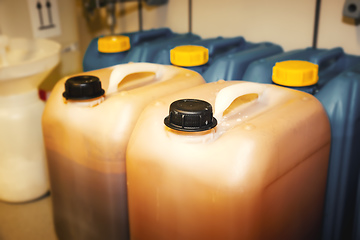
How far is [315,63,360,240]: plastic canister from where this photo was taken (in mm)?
651

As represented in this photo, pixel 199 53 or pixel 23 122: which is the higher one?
pixel 199 53

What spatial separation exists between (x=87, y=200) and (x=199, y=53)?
1.40 feet

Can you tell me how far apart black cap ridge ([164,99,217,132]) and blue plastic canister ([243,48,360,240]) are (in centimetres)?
28

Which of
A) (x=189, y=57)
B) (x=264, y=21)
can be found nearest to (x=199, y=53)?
(x=189, y=57)

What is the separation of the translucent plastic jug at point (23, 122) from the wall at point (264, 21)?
0.44 m

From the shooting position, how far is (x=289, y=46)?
3.36 feet

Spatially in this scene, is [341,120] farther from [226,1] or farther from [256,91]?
[226,1]

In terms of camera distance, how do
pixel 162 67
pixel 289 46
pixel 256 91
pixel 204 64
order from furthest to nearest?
pixel 289 46, pixel 204 64, pixel 162 67, pixel 256 91

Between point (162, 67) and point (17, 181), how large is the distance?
26.1 inches

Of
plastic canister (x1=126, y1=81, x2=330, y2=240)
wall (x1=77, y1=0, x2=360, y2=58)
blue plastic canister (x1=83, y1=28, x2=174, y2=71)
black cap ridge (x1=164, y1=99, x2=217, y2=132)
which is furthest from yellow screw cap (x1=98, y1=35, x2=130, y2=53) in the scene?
black cap ridge (x1=164, y1=99, x2=217, y2=132)

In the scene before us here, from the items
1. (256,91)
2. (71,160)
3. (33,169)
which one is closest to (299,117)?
(256,91)

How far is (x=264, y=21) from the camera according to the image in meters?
1.06

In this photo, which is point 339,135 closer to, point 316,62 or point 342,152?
point 342,152

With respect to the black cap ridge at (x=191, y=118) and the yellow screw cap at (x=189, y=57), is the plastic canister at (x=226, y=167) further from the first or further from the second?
the yellow screw cap at (x=189, y=57)
